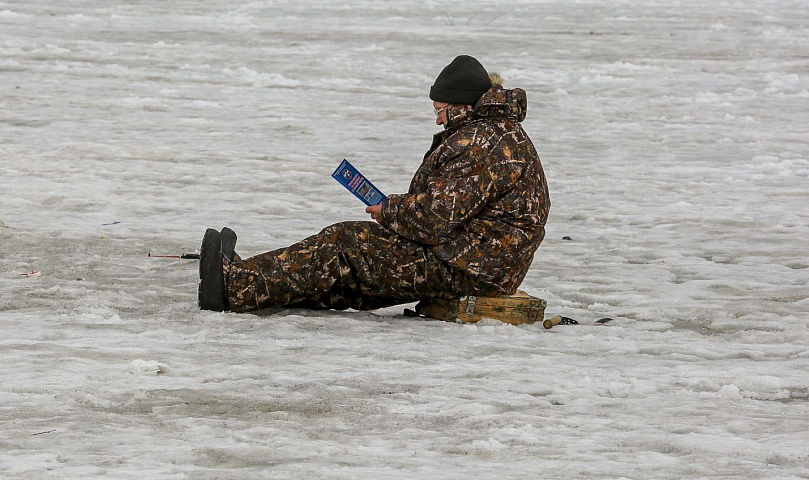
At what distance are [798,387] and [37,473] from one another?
3176 mm

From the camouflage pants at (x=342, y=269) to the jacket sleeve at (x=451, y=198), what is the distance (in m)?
0.12

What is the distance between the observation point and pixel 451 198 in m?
5.73

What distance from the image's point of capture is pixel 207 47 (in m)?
19.9

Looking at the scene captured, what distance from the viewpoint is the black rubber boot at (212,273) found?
19.2 ft

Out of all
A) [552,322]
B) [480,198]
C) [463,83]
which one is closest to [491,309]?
[552,322]

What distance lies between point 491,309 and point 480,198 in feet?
1.99

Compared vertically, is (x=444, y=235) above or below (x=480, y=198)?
below

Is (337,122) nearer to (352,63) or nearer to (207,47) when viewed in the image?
(352,63)

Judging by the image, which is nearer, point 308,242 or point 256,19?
point 308,242

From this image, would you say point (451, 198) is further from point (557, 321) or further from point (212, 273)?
point (212, 273)

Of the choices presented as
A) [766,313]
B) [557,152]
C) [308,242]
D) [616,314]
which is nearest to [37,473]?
[308,242]

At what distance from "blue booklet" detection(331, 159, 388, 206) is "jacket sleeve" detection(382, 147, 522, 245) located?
0.16 meters

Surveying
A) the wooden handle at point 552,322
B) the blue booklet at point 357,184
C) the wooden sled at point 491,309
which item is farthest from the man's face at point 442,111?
the wooden handle at point 552,322

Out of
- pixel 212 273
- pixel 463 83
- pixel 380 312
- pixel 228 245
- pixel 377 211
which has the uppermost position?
pixel 463 83
